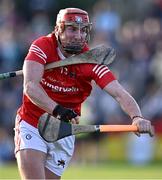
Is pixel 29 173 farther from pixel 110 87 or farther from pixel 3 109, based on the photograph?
pixel 3 109

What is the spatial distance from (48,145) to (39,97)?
2.17 ft

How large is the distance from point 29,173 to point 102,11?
38.5 ft

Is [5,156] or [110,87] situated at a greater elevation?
[110,87]

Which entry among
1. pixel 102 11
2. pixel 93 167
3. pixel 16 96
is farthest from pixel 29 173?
pixel 102 11

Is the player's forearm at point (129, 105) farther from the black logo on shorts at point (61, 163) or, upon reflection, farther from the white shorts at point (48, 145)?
the black logo on shorts at point (61, 163)

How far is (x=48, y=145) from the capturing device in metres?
8.96

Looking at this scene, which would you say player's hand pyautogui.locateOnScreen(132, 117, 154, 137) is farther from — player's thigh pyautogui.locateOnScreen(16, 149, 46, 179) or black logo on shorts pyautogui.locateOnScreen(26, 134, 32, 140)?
black logo on shorts pyautogui.locateOnScreen(26, 134, 32, 140)

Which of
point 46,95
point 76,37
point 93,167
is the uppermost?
point 76,37

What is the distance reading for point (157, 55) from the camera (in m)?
18.8

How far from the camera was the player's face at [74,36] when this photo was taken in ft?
28.9

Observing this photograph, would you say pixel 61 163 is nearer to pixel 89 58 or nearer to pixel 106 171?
pixel 89 58

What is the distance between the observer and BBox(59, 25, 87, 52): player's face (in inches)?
347

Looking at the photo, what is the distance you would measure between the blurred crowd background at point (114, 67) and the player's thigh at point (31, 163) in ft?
29.2

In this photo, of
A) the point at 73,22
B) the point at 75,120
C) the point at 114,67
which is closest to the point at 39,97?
the point at 75,120
